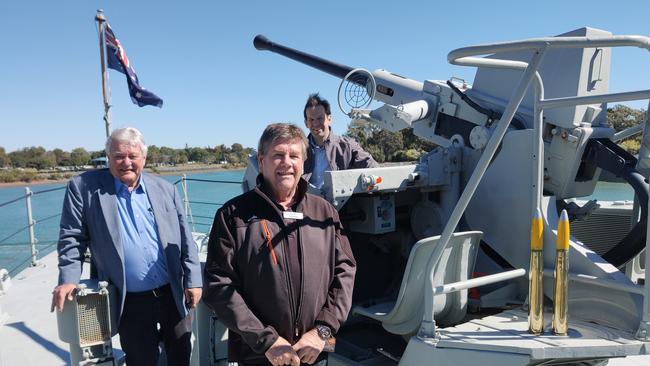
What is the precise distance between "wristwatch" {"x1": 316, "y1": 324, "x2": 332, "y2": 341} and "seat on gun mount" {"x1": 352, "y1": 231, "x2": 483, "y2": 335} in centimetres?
86

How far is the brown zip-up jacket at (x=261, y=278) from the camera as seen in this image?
183cm

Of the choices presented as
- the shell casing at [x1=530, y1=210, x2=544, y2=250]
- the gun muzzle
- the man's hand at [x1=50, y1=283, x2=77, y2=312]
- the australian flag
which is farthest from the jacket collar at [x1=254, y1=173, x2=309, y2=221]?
the australian flag

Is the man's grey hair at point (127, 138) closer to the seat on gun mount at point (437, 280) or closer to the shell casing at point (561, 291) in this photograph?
the seat on gun mount at point (437, 280)

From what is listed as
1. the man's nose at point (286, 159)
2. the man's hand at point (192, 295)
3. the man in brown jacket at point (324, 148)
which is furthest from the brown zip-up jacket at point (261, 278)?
the man in brown jacket at point (324, 148)

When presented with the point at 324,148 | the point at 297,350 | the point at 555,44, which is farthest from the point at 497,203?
the point at 297,350

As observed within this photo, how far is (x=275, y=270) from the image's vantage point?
1.84 metres

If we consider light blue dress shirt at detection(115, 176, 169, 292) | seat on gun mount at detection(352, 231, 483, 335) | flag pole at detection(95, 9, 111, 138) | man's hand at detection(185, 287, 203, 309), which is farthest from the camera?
flag pole at detection(95, 9, 111, 138)

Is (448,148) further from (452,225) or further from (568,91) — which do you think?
(452,225)

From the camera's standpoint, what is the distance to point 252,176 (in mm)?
3908

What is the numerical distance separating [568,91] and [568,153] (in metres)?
0.42

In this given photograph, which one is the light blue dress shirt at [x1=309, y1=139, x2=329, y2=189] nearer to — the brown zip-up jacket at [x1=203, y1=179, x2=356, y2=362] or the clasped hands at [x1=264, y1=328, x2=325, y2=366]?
the brown zip-up jacket at [x1=203, y1=179, x2=356, y2=362]

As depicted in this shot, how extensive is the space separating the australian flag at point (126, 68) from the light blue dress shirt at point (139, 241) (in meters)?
6.23

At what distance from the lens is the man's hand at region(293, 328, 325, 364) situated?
Result: 1.86m

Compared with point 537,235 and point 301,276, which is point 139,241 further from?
point 537,235
